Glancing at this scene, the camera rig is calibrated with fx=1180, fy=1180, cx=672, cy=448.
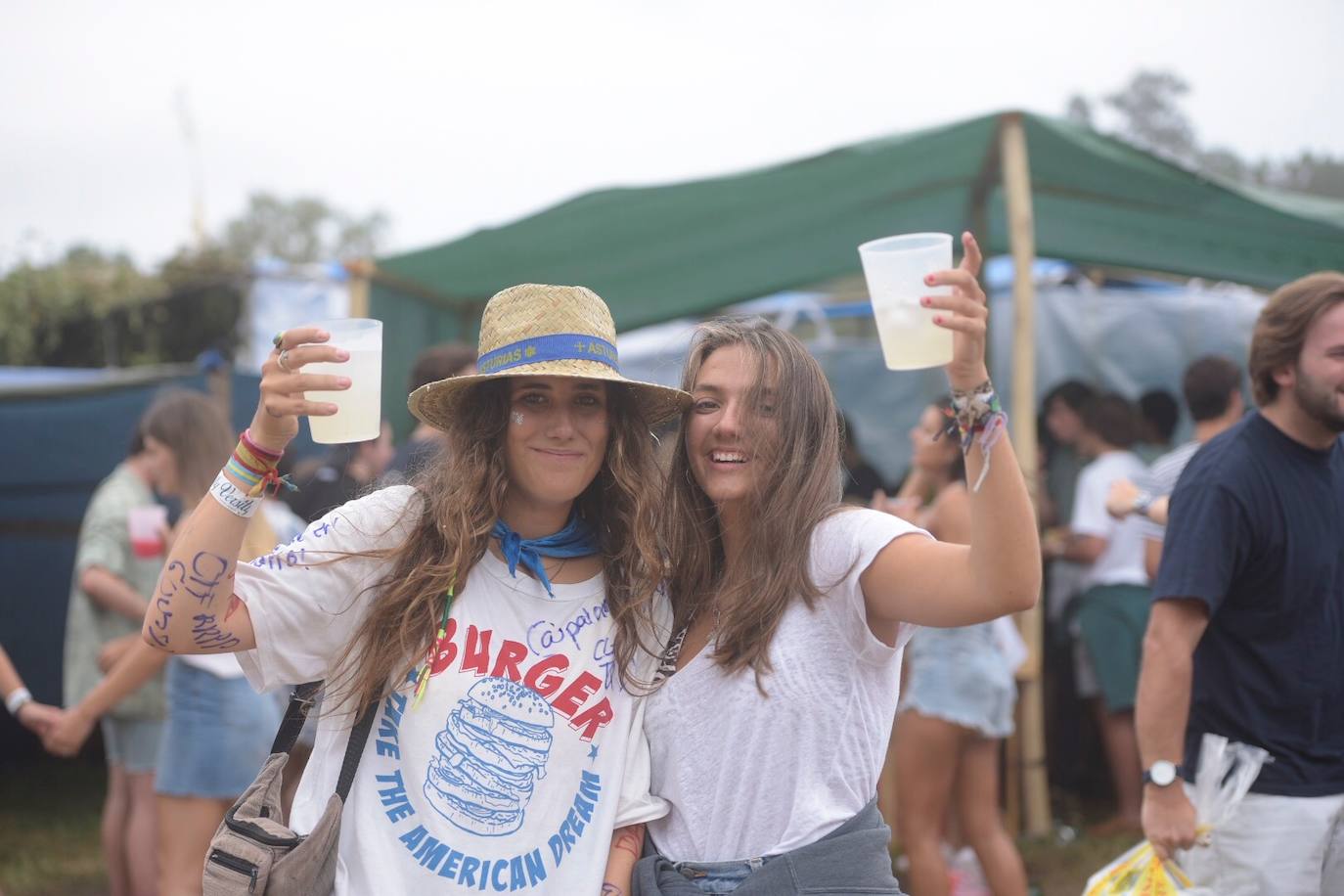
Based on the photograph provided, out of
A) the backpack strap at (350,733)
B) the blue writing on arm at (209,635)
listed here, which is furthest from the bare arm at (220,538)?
the backpack strap at (350,733)

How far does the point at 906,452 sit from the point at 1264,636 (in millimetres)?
4828

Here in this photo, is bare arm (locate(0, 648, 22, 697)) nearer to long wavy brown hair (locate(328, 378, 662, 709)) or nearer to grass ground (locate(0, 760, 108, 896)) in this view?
grass ground (locate(0, 760, 108, 896))

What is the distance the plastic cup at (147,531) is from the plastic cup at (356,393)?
2.78 metres

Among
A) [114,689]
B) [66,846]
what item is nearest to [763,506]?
[114,689]

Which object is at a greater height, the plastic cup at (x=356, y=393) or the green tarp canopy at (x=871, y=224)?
the green tarp canopy at (x=871, y=224)

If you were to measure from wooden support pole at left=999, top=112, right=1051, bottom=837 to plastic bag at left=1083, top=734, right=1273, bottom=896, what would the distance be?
1.98 metres

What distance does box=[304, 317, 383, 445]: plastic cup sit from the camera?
2.08m

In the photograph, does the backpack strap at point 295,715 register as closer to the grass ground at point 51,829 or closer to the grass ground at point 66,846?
the grass ground at point 66,846

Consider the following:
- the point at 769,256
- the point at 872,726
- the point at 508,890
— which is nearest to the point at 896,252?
the point at 872,726

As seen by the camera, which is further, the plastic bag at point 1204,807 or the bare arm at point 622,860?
the plastic bag at point 1204,807

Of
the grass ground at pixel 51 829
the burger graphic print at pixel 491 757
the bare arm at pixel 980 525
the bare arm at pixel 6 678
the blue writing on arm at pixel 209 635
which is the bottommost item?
the grass ground at pixel 51 829

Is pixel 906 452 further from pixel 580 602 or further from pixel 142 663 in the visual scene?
pixel 580 602

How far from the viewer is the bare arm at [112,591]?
459 centimetres

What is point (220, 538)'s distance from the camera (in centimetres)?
193
